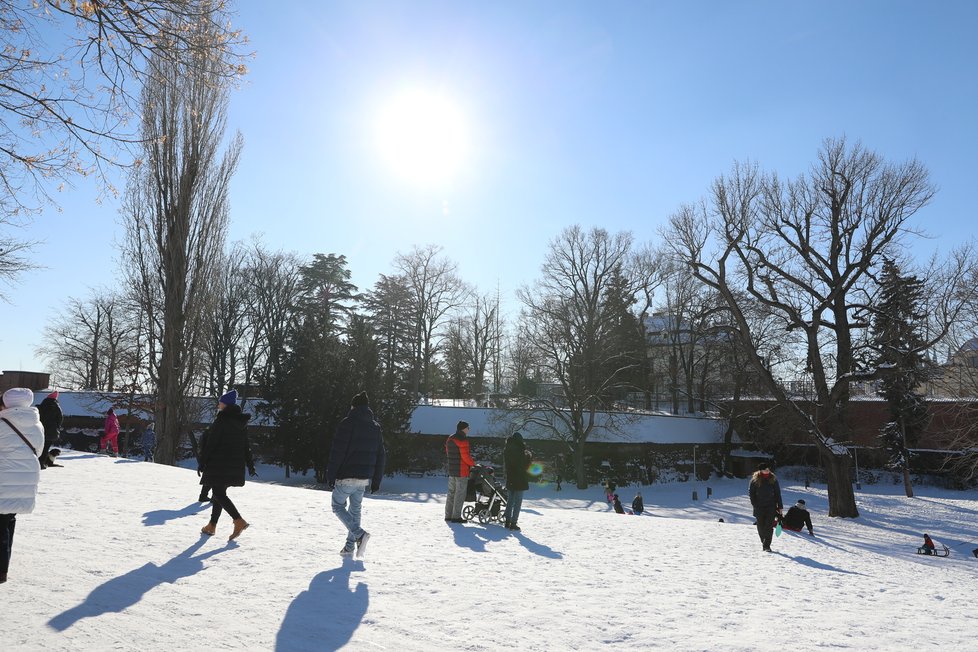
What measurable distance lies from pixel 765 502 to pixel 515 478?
4.59m

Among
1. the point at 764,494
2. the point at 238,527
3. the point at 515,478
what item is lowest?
the point at 238,527

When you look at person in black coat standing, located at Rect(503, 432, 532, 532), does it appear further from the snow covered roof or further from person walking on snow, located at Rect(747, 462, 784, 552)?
the snow covered roof

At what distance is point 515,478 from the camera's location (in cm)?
1110

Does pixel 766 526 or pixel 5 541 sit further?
pixel 766 526

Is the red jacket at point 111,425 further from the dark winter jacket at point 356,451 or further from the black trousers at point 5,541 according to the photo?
the black trousers at point 5,541

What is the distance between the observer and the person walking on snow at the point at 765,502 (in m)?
11.6

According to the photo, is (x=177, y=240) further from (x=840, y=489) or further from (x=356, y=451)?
(x=840, y=489)

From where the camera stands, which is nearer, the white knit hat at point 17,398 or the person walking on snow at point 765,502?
the white knit hat at point 17,398

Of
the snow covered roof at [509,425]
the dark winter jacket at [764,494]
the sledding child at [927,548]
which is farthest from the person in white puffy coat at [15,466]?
the snow covered roof at [509,425]

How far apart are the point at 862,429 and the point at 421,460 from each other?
88.4ft

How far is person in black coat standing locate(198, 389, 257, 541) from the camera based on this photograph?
7961 millimetres

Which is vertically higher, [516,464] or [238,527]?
[516,464]

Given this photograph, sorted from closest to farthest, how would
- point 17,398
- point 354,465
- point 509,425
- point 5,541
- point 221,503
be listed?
1. point 5,541
2. point 17,398
3. point 354,465
4. point 221,503
5. point 509,425

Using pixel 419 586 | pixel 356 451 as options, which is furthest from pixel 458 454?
pixel 419 586
